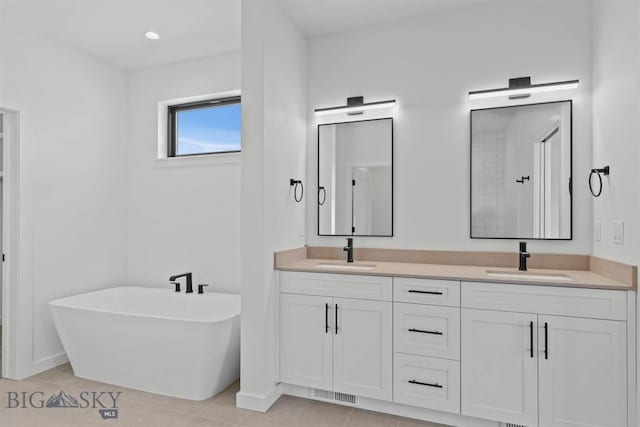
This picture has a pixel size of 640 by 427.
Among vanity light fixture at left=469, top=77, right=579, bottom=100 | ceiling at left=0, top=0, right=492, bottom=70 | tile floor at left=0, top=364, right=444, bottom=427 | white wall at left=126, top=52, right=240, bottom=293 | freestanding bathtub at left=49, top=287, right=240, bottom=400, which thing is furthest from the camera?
white wall at left=126, top=52, right=240, bottom=293

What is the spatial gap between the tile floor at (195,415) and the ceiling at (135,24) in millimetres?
2785

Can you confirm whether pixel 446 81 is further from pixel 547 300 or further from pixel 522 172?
pixel 547 300

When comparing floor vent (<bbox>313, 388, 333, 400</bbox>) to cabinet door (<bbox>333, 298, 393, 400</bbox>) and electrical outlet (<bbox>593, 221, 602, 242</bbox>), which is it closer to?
cabinet door (<bbox>333, 298, 393, 400</bbox>)

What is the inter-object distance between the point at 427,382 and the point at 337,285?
779 millimetres

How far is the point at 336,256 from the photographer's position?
2.93 meters

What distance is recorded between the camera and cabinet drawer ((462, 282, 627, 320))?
1813 mm

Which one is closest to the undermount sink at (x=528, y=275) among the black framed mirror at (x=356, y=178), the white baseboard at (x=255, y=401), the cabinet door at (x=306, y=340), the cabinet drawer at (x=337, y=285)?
the cabinet drawer at (x=337, y=285)

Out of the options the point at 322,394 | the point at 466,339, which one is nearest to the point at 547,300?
the point at 466,339

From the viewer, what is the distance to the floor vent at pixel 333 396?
2.40 meters

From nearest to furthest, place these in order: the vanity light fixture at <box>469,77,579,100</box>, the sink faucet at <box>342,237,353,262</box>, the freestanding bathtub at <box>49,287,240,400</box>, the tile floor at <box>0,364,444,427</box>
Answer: the tile floor at <box>0,364,444,427</box>, the vanity light fixture at <box>469,77,579,100</box>, the freestanding bathtub at <box>49,287,240,400</box>, the sink faucet at <box>342,237,353,262</box>

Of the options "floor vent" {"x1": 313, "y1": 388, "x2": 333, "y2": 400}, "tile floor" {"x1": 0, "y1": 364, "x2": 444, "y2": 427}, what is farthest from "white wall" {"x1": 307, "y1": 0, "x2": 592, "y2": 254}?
"tile floor" {"x1": 0, "y1": 364, "x2": 444, "y2": 427}

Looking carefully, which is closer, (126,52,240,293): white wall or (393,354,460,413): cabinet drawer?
(393,354,460,413): cabinet drawer

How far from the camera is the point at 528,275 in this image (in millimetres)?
2156

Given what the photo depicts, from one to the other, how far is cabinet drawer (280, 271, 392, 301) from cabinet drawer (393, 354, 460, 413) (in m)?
0.41
